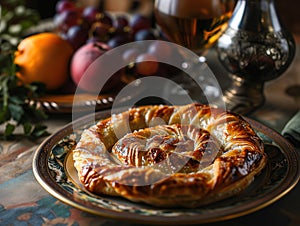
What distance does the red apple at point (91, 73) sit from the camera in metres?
1.08

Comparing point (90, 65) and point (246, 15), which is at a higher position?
point (246, 15)

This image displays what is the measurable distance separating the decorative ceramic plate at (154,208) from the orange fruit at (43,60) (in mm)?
276

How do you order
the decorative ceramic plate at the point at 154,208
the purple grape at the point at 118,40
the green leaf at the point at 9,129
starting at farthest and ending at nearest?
the purple grape at the point at 118,40 < the green leaf at the point at 9,129 < the decorative ceramic plate at the point at 154,208

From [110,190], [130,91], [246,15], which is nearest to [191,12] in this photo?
[246,15]

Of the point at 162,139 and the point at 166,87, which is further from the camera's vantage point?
the point at 166,87

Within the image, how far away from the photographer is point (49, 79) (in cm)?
108

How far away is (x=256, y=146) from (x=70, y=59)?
0.59 metres

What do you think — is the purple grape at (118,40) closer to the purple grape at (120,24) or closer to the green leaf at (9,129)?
the purple grape at (120,24)

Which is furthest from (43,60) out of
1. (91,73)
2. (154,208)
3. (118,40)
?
(154,208)

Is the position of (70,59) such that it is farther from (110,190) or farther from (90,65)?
(110,190)

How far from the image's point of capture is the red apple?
108 centimetres

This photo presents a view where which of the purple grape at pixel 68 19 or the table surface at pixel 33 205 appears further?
the purple grape at pixel 68 19

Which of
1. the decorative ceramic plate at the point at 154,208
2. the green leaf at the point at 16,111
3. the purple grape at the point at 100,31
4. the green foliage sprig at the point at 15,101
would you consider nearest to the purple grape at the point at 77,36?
the purple grape at the point at 100,31

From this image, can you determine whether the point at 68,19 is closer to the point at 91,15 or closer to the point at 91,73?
the point at 91,15
